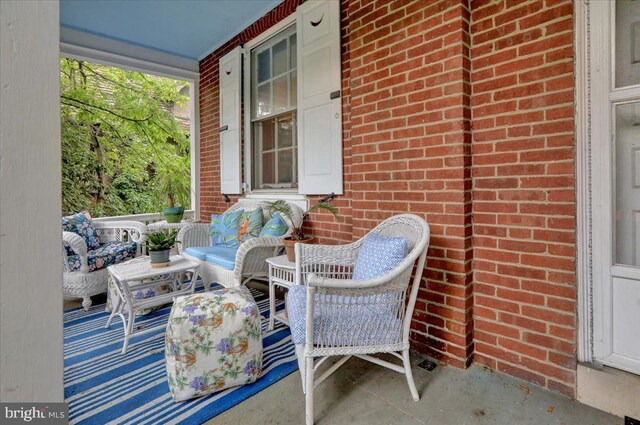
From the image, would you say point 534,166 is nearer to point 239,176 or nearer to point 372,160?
point 372,160

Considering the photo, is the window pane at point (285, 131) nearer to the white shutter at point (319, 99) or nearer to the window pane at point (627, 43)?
the white shutter at point (319, 99)

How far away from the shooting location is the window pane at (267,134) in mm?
3953

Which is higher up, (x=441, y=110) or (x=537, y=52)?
(x=537, y=52)

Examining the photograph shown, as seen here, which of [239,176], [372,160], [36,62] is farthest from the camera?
[239,176]

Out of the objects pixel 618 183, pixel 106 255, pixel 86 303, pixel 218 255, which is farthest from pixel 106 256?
pixel 618 183

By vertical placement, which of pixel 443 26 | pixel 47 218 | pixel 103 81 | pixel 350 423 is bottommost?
pixel 350 423

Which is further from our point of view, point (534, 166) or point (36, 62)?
point (534, 166)

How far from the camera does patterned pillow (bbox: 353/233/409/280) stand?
1.85m

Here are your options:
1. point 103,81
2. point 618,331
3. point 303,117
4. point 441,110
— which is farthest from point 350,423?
point 103,81

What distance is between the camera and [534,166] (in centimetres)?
181

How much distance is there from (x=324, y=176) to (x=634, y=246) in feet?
6.80

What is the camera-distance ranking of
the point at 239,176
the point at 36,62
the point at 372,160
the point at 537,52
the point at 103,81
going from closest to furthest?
1. the point at 36,62
2. the point at 537,52
3. the point at 372,160
4. the point at 239,176
5. the point at 103,81

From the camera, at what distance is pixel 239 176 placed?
417cm

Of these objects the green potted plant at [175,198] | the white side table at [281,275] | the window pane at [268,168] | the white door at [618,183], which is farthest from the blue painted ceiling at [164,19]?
the white door at [618,183]
